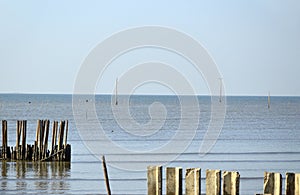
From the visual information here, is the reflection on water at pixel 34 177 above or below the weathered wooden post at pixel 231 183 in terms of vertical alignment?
below

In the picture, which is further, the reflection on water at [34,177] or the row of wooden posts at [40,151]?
the row of wooden posts at [40,151]

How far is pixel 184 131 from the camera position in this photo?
72.1 meters

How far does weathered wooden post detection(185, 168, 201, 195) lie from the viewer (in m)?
17.6

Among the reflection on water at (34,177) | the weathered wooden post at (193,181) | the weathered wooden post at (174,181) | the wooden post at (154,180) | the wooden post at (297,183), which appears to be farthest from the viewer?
the reflection on water at (34,177)

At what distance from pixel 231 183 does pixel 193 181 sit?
3.30ft

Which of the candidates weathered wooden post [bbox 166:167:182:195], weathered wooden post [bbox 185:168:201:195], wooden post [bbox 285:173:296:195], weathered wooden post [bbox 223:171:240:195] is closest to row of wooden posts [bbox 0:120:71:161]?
weathered wooden post [bbox 166:167:182:195]

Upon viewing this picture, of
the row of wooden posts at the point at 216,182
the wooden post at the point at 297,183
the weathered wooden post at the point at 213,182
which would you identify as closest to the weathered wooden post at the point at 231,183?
the row of wooden posts at the point at 216,182

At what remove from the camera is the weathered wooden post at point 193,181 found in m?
17.6

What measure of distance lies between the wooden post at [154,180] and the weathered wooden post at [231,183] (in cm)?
180

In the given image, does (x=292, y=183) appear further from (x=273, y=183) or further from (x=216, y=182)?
(x=216, y=182)

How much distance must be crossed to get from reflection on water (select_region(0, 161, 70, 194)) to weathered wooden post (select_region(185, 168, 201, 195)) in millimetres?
12330

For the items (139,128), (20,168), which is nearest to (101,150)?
(20,168)

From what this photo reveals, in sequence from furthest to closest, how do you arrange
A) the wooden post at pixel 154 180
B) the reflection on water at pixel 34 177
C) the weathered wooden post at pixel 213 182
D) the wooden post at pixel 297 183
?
the reflection on water at pixel 34 177
the wooden post at pixel 154 180
the weathered wooden post at pixel 213 182
the wooden post at pixel 297 183

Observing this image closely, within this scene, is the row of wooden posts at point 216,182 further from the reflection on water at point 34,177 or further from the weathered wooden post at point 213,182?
the reflection on water at point 34,177
